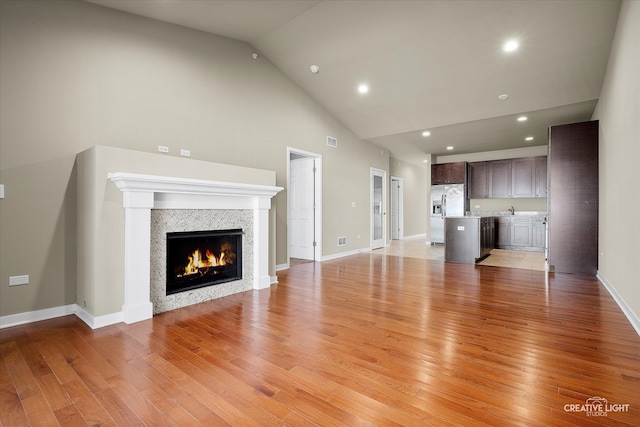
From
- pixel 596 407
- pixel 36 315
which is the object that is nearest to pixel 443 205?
pixel 596 407

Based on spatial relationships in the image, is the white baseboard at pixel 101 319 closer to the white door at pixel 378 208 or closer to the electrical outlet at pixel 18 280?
the electrical outlet at pixel 18 280

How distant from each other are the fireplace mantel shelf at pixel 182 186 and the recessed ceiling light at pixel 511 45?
3.86m

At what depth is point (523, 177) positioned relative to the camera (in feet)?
28.2

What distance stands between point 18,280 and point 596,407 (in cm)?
457

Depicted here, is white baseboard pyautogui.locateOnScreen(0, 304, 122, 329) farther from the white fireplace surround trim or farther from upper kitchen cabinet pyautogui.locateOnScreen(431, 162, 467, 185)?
upper kitchen cabinet pyautogui.locateOnScreen(431, 162, 467, 185)

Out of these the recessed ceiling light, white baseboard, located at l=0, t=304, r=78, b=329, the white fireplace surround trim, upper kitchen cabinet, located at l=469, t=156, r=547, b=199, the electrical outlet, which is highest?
the recessed ceiling light

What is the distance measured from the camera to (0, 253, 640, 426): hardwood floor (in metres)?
1.64

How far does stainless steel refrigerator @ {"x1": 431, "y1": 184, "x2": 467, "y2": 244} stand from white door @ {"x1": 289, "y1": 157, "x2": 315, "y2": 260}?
15.6ft

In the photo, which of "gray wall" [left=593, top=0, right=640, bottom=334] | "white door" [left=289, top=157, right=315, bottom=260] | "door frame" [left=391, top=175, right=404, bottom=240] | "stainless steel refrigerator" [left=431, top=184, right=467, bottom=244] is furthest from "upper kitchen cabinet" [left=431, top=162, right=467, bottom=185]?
"white door" [left=289, top=157, right=315, bottom=260]

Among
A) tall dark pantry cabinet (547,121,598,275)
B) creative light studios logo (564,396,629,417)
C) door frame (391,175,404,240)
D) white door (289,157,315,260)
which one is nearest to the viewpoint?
creative light studios logo (564,396,629,417)

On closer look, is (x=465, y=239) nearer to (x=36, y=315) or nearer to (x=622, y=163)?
(x=622, y=163)

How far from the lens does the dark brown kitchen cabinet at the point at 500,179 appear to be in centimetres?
882

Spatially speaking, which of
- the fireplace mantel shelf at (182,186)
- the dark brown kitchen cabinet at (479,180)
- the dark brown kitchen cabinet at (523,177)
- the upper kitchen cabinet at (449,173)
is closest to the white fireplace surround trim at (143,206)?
the fireplace mantel shelf at (182,186)

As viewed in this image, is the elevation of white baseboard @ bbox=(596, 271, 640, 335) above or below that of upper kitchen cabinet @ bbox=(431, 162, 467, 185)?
below
